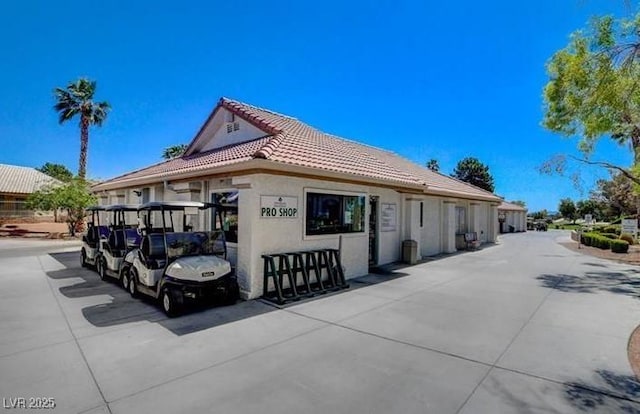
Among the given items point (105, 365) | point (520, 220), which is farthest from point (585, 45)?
point (520, 220)

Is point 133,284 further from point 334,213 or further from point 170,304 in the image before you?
point 334,213

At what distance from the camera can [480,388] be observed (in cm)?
394

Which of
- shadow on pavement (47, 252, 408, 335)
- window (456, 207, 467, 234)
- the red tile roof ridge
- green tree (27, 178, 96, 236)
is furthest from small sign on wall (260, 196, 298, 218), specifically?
green tree (27, 178, 96, 236)

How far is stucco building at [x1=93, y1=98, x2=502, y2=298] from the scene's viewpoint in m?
7.98

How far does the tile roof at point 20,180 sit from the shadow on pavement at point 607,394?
32384mm

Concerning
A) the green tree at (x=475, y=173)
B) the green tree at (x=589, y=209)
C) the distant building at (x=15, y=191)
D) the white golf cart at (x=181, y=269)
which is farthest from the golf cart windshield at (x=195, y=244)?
the green tree at (x=589, y=209)

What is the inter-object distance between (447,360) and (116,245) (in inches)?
361

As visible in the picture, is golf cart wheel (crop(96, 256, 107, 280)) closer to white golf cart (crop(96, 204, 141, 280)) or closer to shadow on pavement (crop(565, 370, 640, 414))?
white golf cart (crop(96, 204, 141, 280))

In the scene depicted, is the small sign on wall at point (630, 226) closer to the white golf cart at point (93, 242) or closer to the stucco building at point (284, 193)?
the stucco building at point (284, 193)

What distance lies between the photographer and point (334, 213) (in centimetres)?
1014

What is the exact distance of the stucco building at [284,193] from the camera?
7.98 meters

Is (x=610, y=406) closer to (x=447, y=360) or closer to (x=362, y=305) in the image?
(x=447, y=360)

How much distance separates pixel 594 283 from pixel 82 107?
3492 cm

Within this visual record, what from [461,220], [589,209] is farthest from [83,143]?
[589,209]
